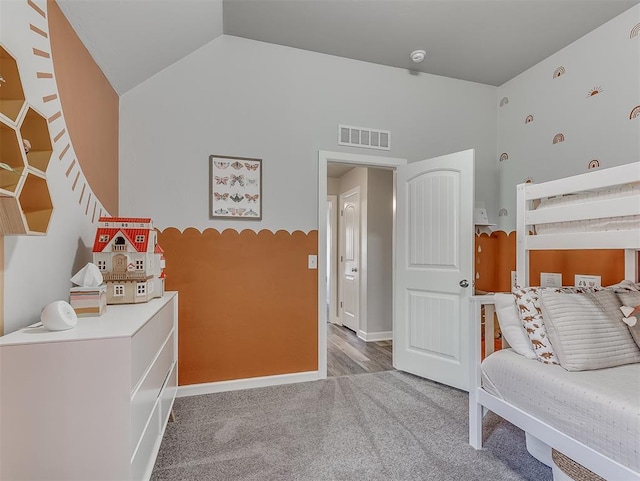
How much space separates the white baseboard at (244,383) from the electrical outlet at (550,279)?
204cm

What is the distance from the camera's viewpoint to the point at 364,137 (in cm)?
294

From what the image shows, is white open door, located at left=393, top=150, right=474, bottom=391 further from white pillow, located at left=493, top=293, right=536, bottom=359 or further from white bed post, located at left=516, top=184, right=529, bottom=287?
white pillow, located at left=493, top=293, right=536, bottom=359

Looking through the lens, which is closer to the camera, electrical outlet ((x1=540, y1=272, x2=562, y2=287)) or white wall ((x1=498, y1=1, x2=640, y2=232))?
white wall ((x1=498, y1=1, x2=640, y2=232))

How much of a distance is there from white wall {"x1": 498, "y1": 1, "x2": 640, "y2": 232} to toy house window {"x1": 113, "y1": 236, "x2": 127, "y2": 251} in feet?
10.4

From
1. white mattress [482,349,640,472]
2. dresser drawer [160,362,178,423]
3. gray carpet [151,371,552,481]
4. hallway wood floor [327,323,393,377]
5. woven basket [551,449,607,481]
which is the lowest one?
hallway wood floor [327,323,393,377]

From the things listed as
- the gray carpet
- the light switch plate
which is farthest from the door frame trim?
the gray carpet

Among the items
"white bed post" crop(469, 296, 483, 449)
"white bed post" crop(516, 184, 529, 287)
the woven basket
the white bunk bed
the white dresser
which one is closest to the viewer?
the white dresser

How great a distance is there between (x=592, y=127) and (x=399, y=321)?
2.14 m

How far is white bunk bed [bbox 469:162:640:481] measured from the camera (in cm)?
142

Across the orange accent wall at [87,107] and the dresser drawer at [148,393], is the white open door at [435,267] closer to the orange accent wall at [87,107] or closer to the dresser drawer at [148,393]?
the dresser drawer at [148,393]

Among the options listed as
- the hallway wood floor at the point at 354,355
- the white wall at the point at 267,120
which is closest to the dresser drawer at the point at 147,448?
the white wall at the point at 267,120

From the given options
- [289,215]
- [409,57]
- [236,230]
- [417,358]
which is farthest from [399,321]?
[409,57]

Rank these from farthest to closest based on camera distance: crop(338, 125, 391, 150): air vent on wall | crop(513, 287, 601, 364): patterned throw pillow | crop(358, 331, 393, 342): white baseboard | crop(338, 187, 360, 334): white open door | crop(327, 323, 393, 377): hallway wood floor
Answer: crop(338, 187, 360, 334): white open door, crop(358, 331, 393, 342): white baseboard, crop(327, 323, 393, 377): hallway wood floor, crop(338, 125, 391, 150): air vent on wall, crop(513, 287, 601, 364): patterned throw pillow

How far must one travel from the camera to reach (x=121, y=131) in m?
2.37
